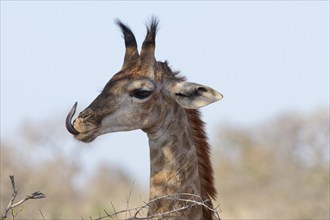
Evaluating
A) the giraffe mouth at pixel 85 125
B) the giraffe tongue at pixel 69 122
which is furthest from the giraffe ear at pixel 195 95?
the giraffe tongue at pixel 69 122

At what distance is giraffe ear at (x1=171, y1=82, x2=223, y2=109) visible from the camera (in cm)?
1046

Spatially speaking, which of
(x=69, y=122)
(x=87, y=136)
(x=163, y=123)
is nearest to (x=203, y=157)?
(x=163, y=123)

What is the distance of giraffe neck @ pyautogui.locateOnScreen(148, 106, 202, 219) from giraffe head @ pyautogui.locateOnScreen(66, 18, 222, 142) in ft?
0.40

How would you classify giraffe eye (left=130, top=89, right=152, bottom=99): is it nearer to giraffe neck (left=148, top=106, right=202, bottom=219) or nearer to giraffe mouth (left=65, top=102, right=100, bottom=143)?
giraffe neck (left=148, top=106, right=202, bottom=219)

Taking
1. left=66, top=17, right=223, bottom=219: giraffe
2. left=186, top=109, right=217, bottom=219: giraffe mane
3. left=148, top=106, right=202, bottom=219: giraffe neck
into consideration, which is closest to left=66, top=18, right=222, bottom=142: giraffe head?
left=66, top=17, right=223, bottom=219: giraffe

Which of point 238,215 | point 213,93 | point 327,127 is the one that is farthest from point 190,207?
point 327,127

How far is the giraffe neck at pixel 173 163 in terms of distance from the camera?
1031 cm

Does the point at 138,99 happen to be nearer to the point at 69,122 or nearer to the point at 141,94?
the point at 141,94

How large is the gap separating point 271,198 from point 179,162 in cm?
1890

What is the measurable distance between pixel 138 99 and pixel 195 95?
545mm

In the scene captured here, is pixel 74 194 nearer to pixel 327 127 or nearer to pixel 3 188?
pixel 327 127

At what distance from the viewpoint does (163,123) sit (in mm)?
10547

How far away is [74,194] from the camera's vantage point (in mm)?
39562

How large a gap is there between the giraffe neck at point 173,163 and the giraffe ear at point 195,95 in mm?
184
